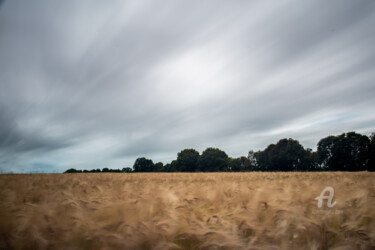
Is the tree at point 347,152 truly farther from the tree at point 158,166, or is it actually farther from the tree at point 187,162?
the tree at point 158,166

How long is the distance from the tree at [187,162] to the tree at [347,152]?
4452 cm

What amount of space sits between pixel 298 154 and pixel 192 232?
251 feet

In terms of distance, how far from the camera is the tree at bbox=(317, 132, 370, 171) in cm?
5462

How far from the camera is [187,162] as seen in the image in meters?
79.8

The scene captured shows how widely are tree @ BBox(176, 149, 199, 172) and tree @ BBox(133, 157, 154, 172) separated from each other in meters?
13.1

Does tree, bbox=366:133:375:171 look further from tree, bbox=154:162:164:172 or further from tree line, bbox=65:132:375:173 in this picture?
tree, bbox=154:162:164:172

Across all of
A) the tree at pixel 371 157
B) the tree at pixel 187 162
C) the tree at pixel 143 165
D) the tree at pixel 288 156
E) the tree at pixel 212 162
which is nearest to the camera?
the tree at pixel 371 157

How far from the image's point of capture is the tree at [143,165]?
84312 millimetres

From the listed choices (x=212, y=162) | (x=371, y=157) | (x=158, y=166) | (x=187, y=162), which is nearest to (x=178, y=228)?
(x=371, y=157)

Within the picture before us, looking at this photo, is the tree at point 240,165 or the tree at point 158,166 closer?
the tree at point 240,165

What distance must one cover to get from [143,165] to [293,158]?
59.0 m

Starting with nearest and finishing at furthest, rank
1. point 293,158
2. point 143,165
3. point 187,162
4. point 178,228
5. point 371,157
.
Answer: point 178,228 → point 371,157 → point 293,158 → point 187,162 → point 143,165

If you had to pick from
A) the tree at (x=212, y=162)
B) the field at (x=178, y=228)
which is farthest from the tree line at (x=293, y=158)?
the field at (x=178, y=228)

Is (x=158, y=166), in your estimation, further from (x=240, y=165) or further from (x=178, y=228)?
(x=178, y=228)
